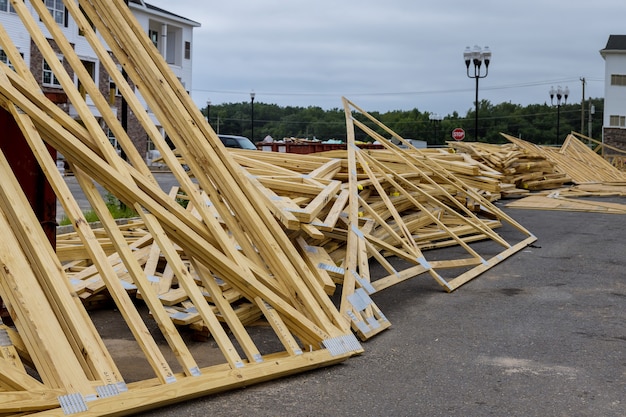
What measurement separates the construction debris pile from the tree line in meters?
79.3

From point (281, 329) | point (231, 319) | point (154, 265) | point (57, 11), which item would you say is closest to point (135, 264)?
point (231, 319)

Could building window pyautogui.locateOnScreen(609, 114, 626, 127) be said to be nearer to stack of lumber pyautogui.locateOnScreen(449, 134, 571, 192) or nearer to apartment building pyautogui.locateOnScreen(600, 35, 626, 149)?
apartment building pyautogui.locateOnScreen(600, 35, 626, 149)

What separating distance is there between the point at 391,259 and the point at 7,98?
7.07 m

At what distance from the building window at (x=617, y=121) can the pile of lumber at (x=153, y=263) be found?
188ft

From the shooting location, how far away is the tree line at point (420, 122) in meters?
90.4

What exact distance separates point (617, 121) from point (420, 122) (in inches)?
1402

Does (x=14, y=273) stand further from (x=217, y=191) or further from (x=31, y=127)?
(x=217, y=191)

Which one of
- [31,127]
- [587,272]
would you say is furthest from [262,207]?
[587,272]

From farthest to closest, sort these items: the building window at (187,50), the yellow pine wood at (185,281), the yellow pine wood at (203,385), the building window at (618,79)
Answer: the building window at (618,79), the building window at (187,50), the yellow pine wood at (185,281), the yellow pine wood at (203,385)

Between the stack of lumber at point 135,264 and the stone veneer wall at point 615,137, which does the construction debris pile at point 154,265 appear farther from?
the stone veneer wall at point 615,137

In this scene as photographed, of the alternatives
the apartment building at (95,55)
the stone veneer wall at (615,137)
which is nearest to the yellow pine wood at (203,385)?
the apartment building at (95,55)

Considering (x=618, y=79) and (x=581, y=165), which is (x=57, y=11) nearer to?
(x=581, y=165)

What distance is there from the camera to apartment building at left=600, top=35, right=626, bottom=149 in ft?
200

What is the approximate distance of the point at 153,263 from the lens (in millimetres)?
7984
